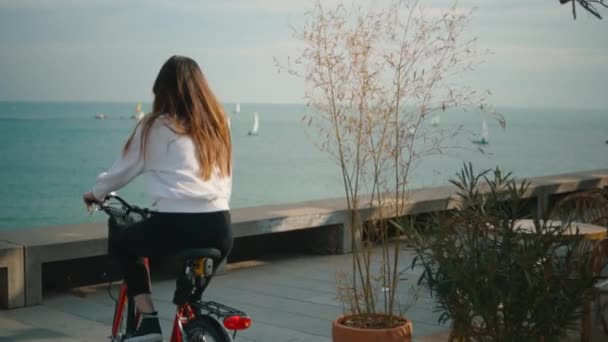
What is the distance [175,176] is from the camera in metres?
4.11

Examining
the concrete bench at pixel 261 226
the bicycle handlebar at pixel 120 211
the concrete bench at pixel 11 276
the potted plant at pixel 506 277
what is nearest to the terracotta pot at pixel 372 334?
the potted plant at pixel 506 277

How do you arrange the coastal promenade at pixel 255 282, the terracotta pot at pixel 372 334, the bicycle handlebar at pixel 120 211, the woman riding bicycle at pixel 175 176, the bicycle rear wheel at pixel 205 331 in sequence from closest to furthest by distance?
1. the bicycle rear wheel at pixel 205 331
2. the woman riding bicycle at pixel 175 176
3. the bicycle handlebar at pixel 120 211
4. the terracotta pot at pixel 372 334
5. the coastal promenade at pixel 255 282

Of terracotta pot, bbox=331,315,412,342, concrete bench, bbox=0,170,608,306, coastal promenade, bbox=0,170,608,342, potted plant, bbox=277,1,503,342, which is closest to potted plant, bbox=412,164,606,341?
terracotta pot, bbox=331,315,412,342

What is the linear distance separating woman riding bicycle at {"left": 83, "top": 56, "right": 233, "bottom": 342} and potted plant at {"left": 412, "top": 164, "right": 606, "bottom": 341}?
47.6 inches

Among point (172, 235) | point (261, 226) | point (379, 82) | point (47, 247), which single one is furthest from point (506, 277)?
point (261, 226)

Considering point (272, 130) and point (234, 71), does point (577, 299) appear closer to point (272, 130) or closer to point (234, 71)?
point (234, 71)

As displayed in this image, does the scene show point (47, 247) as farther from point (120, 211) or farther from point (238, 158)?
point (238, 158)

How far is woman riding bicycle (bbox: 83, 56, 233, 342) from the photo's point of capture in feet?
13.4

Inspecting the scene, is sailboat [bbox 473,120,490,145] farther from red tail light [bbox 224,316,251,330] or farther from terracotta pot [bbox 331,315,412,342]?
red tail light [bbox 224,316,251,330]

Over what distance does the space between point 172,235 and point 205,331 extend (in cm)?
39

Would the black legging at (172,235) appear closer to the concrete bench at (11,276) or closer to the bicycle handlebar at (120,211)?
the bicycle handlebar at (120,211)

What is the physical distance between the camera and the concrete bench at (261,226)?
7105 millimetres

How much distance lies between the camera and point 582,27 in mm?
77188

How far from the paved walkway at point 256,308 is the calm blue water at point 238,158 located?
24534 mm
